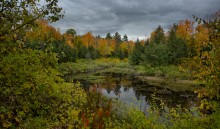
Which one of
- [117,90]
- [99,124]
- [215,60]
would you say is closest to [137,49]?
[117,90]

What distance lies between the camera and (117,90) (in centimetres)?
4016

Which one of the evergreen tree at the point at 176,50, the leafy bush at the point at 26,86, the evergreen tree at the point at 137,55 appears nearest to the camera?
the leafy bush at the point at 26,86

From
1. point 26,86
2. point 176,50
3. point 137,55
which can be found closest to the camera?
point 26,86

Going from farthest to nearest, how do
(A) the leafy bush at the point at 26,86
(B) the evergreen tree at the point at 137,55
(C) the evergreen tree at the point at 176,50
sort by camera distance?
(B) the evergreen tree at the point at 137,55 < (C) the evergreen tree at the point at 176,50 < (A) the leafy bush at the point at 26,86

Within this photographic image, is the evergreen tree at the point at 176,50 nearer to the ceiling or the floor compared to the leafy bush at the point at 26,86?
nearer to the ceiling

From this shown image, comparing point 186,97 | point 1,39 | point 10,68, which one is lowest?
point 186,97

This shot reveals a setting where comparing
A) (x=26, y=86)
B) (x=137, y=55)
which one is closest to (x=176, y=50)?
(x=137, y=55)

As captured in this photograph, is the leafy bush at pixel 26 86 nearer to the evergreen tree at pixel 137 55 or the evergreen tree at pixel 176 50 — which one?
the evergreen tree at pixel 176 50

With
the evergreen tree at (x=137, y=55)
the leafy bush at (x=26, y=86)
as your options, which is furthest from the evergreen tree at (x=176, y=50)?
the leafy bush at (x=26, y=86)

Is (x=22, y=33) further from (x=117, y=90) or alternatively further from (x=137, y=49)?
(x=137, y=49)

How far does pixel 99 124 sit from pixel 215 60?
8.43 m

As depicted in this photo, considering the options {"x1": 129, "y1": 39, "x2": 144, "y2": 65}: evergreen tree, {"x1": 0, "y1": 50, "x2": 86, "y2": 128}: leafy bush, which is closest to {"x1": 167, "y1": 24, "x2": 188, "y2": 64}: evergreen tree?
{"x1": 129, "y1": 39, "x2": 144, "y2": 65}: evergreen tree

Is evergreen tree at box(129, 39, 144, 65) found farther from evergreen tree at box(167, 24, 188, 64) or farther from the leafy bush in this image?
the leafy bush

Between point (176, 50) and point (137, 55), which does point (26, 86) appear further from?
point (137, 55)
